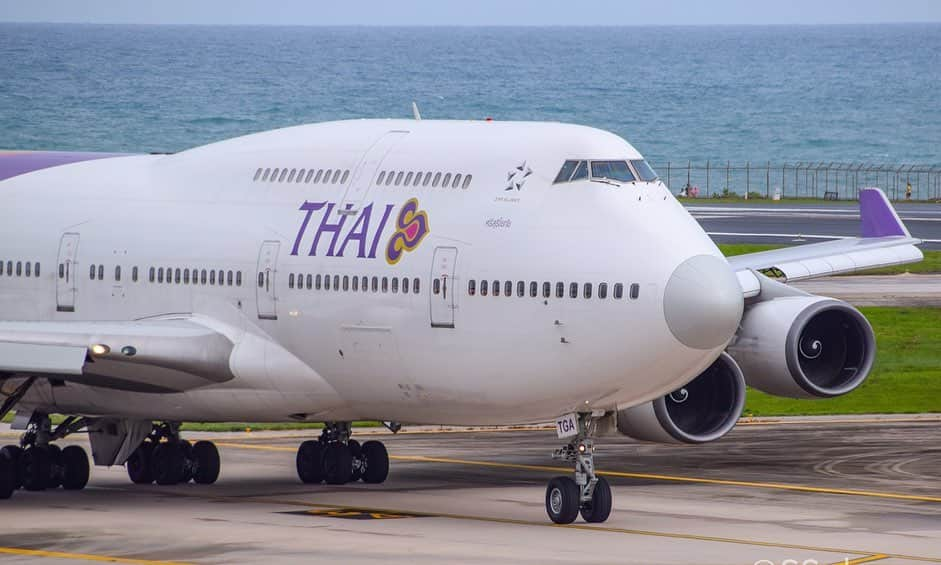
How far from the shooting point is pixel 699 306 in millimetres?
27969

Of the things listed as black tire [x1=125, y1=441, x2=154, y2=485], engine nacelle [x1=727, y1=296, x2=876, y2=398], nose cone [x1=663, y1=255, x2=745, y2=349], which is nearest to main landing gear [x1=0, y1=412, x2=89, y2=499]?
black tire [x1=125, y1=441, x2=154, y2=485]

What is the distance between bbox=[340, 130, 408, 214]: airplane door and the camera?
31.6m

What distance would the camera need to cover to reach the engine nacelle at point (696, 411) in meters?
34.1

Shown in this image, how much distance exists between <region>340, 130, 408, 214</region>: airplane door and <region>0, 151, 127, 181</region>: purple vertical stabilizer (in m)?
7.06

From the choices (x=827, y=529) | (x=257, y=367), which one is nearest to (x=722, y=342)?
(x=827, y=529)

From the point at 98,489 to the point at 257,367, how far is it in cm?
495

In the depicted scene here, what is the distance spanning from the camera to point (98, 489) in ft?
115

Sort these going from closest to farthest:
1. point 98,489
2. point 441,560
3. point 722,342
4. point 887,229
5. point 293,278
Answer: point 441,560
point 722,342
point 293,278
point 98,489
point 887,229

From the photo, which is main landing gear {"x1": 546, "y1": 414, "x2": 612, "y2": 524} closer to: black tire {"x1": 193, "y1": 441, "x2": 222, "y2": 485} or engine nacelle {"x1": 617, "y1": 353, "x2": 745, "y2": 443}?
engine nacelle {"x1": 617, "y1": 353, "x2": 745, "y2": 443}

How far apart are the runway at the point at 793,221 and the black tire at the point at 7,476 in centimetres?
5772

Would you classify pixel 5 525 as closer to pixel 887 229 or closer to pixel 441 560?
pixel 441 560

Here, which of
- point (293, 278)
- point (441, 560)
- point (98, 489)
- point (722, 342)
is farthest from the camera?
point (98, 489)

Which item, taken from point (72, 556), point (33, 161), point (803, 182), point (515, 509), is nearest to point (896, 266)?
point (33, 161)

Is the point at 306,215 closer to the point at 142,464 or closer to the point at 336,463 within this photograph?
the point at 336,463
